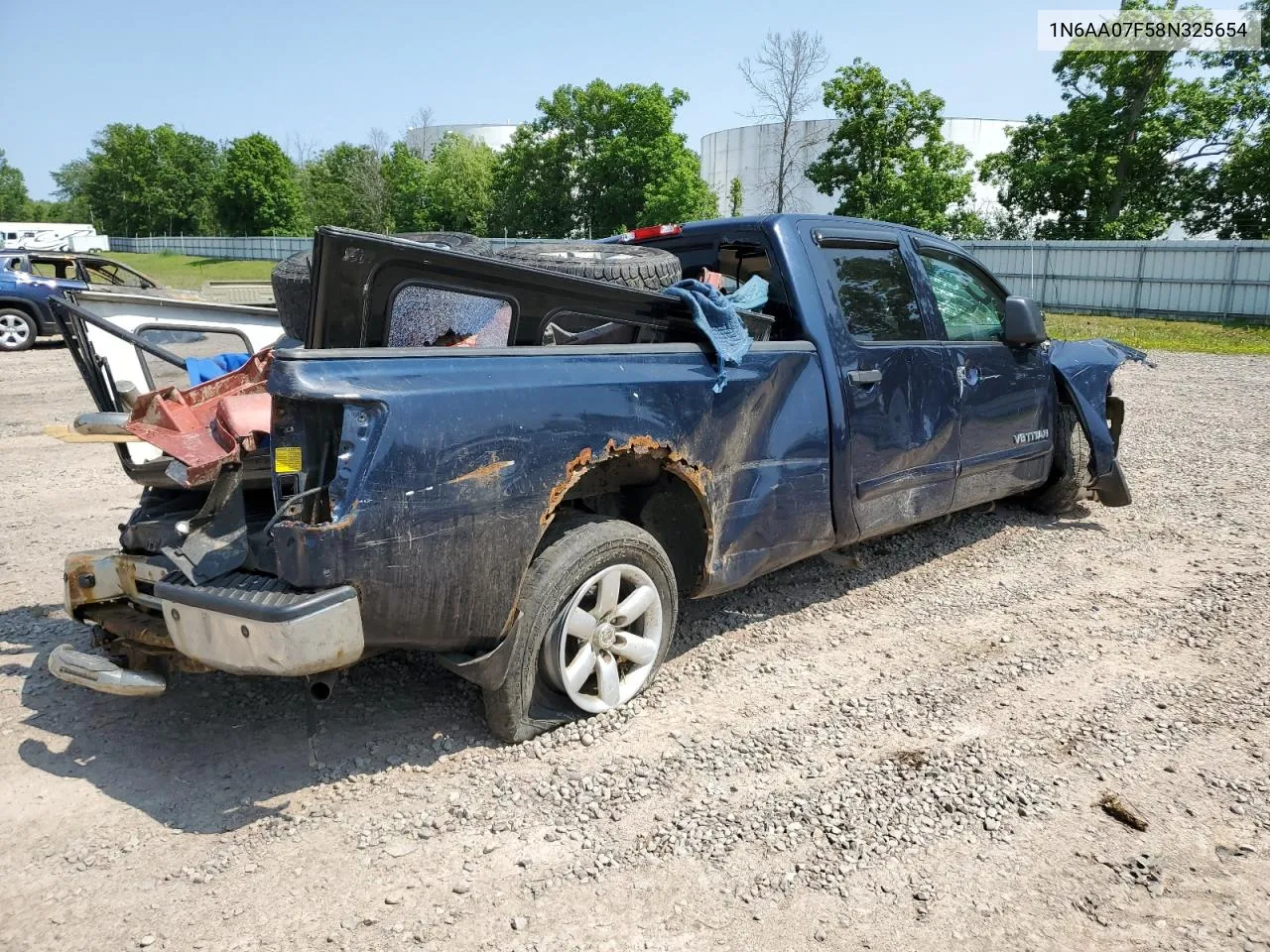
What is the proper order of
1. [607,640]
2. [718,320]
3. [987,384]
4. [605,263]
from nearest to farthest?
[607,640] < [718,320] < [605,263] < [987,384]

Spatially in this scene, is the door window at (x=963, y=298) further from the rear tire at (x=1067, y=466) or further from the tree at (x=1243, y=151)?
the tree at (x=1243, y=151)

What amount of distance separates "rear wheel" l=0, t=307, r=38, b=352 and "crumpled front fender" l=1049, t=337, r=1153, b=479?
16604 millimetres

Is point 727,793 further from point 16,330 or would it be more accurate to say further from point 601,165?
point 601,165

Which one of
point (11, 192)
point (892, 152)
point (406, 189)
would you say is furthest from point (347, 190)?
point (11, 192)

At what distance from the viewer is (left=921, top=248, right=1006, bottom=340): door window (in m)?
4.96

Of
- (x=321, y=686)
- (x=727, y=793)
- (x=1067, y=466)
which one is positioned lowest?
(x=727, y=793)

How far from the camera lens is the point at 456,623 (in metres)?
2.95

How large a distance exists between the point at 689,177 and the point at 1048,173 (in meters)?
13.8

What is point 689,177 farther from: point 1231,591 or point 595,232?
point 1231,591

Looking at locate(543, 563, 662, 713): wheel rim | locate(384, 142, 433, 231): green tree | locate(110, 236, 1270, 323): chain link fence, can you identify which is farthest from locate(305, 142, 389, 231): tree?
locate(543, 563, 662, 713): wheel rim

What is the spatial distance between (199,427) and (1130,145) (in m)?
33.6

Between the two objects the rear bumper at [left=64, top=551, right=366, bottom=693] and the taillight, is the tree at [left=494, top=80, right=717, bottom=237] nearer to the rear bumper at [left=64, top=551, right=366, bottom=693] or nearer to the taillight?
the taillight

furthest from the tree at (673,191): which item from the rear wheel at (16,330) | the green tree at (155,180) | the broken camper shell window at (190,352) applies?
the green tree at (155,180)

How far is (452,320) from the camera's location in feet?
11.6
